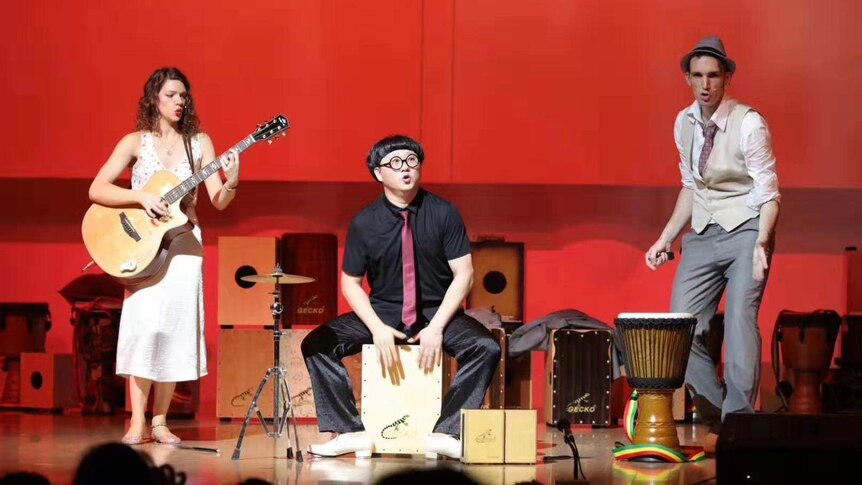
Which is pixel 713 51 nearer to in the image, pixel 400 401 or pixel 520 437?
pixel 520 437

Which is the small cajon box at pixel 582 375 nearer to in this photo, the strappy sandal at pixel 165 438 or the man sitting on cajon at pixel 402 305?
the man sitting on cajon at pixel 402 305

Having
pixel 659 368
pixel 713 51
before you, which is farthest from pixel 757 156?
pixel 659 368

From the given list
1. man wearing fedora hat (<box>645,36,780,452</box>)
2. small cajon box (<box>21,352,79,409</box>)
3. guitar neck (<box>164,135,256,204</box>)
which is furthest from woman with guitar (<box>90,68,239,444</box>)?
man wearing fedora hat (<box>645,36,780,452</box>)

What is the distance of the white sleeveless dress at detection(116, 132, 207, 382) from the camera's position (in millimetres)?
5934

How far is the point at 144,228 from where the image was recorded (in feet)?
19.1

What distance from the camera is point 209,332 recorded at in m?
8.45

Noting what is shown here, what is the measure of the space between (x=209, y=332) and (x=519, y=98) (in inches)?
97.6

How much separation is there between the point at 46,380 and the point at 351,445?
295 centimetres

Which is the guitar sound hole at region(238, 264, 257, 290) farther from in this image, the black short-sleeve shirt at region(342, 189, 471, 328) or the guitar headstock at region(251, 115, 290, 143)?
the black short-sleeve shirt at region(342, 189, 471, 328)

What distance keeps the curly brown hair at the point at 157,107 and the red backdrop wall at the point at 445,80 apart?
182 cm

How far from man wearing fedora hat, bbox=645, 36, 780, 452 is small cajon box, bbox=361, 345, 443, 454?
115cm

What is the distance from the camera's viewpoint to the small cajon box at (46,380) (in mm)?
7652

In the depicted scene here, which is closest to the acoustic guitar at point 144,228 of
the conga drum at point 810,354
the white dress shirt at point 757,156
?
the white dress shirt at point 757,156

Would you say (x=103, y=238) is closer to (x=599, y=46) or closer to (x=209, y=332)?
(x=209, y=332)
